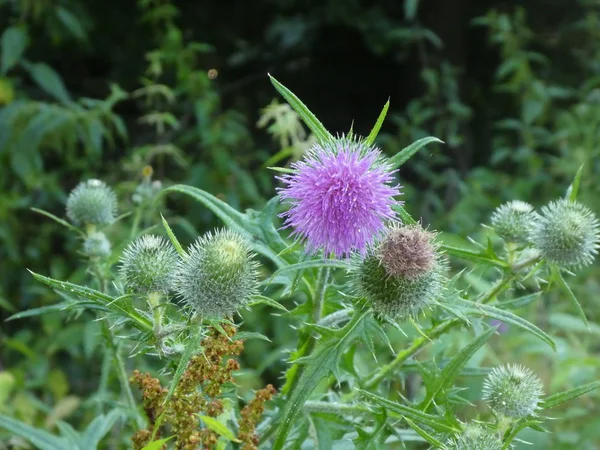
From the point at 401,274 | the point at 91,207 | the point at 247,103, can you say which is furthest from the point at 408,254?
the point at 247,103

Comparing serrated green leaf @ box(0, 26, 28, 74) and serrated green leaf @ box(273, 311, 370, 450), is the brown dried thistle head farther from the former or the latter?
serrated green leaf @ box(0, 26, 28, 74)

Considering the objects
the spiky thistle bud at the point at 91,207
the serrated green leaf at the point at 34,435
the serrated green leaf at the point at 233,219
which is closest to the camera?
the serrated green leaf at the point at 233,219

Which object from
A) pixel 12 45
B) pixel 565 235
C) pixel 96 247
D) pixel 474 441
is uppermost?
pixel 12 45

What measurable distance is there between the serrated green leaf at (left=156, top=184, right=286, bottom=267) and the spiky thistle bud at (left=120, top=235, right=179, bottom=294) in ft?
0.50

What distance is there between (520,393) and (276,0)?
14.4ft

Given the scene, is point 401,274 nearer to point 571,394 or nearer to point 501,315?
point 501,315

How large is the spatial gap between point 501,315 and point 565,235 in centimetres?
49

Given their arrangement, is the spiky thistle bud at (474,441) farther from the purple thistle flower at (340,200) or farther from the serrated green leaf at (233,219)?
the serrated green leaf at (233,219)

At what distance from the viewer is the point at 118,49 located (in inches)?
210

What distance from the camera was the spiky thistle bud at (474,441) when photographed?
1.51 metres

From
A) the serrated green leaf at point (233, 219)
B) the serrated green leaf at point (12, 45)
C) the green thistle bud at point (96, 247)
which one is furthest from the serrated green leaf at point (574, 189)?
the serrated green leaf at point (12, 45)

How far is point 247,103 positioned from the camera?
564 cm

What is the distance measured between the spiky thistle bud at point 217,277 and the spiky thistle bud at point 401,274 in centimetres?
28

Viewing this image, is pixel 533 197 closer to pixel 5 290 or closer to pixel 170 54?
pixel 170 54
